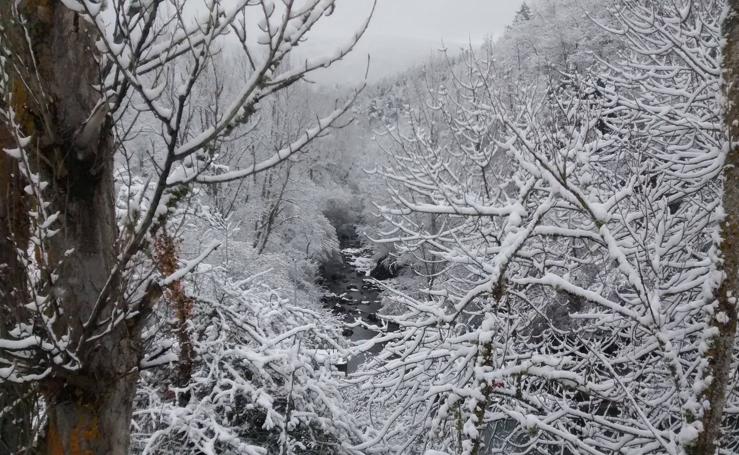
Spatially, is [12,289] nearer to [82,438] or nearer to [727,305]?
[82,438]

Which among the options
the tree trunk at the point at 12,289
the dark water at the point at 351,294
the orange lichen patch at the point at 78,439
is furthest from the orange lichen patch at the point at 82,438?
the dark water at the point at 351,294

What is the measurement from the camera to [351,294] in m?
22.6

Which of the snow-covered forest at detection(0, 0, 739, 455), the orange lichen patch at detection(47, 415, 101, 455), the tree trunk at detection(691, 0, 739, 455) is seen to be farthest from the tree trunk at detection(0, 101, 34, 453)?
the tree trunk at detection(691, 0, 739, 455)

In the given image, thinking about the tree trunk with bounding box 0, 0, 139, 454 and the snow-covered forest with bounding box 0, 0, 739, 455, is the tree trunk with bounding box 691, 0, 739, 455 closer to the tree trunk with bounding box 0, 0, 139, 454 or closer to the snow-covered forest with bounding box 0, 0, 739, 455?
the snow-covered forest with bounding box 0, 0, 739, 455

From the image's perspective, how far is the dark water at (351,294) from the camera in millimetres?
18578

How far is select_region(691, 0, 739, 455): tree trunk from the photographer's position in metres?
2.65

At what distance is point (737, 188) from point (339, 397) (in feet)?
17.1

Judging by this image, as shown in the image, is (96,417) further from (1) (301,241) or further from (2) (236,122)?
(1) (301,241)

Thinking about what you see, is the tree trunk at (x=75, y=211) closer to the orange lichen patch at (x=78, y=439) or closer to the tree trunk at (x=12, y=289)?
the orange lichen patch at (x=78, y=439)

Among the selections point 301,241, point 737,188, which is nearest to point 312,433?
point 737,188

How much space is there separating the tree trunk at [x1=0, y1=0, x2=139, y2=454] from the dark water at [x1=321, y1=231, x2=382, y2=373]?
45.0 ft

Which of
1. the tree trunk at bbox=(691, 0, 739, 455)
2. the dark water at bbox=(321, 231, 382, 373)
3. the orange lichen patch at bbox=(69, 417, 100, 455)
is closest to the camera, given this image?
the orange lichen patch at bbox=(69, 417, 100, 455)

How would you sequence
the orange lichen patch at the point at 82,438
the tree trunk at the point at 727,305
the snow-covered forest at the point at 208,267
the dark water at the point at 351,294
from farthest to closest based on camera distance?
the dark water at the point at 351,294
the tree trunk at the point at 727,305
the orange lichen patch at the point at 82,438
the snow-covered forest at the point at 208,267

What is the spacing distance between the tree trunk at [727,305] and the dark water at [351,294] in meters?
13.4
